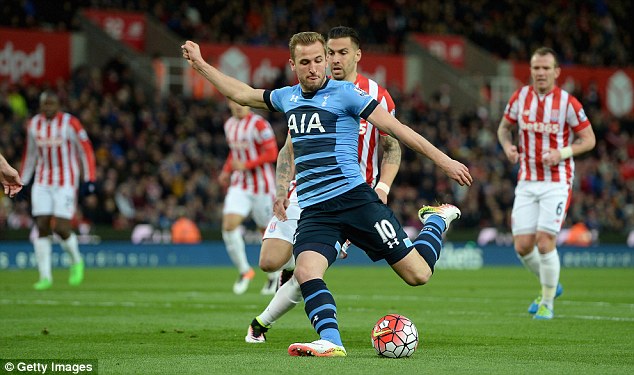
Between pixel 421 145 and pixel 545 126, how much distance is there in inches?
181

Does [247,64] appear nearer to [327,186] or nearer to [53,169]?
[53,169]

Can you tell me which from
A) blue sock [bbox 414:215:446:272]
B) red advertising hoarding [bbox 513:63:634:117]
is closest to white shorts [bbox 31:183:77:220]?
blue sock [bbox 414:215:446:272]

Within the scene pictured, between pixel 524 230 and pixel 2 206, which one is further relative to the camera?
pixel 2 206

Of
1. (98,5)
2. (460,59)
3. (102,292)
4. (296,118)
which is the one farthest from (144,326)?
(460,59)

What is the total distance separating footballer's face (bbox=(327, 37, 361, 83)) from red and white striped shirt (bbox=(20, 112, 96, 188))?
7.76m

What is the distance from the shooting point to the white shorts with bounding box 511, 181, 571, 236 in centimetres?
1170

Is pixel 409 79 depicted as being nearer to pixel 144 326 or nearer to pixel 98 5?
pixel 98 5

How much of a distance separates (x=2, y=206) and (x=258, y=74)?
10441 millimetres

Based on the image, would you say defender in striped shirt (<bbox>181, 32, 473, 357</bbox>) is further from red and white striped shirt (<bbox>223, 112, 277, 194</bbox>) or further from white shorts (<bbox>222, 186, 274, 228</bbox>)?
white shorts (<bbox>222, 186, 274, 228</bbox>)

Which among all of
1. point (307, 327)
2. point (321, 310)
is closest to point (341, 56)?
point (321, 310)

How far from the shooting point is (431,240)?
8.45 meters

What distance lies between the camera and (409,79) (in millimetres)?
34312

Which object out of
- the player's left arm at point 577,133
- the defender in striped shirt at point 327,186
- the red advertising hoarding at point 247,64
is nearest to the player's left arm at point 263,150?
the player's left arm at point 577,133

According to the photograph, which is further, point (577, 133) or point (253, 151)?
point (253, 151)
